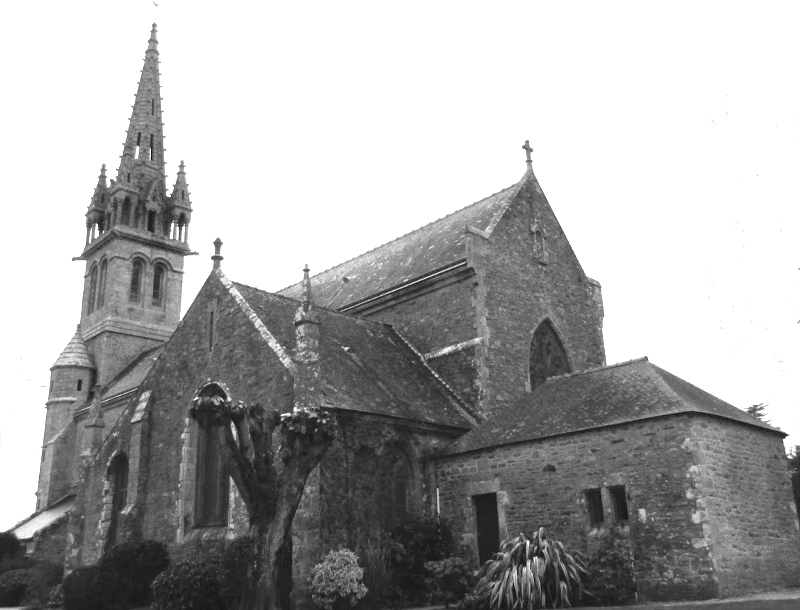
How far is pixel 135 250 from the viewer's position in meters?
49.5

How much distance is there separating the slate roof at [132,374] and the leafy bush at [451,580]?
2497 cm

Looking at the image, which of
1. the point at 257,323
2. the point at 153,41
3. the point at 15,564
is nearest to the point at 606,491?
the point at 257,323

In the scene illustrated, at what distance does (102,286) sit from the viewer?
4919 cm

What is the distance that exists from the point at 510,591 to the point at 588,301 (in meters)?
15.2

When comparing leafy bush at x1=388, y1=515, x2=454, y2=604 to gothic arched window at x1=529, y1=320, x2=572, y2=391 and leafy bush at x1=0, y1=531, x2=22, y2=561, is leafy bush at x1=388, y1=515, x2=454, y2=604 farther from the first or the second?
leafy bush at x1=0, y1=531, x2=22, y2=561

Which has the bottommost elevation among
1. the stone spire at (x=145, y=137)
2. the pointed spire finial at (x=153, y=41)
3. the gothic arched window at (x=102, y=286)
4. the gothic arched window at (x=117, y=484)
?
the gothic arched window at (x=117, y=484)

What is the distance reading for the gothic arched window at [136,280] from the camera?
160 ft

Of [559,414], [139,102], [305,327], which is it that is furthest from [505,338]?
[139,102]

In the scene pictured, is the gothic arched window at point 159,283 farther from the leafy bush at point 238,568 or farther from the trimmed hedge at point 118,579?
the leafy bush at point 238,568

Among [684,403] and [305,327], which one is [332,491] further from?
[684,403]

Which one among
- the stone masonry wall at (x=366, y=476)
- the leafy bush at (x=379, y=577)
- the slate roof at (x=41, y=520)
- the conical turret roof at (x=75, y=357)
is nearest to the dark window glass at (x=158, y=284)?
the conical turret roof at (x=75, y=357)

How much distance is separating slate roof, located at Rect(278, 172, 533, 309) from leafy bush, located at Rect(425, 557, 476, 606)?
1050 centimetres

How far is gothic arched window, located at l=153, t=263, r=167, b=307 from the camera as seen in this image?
49.8 metres

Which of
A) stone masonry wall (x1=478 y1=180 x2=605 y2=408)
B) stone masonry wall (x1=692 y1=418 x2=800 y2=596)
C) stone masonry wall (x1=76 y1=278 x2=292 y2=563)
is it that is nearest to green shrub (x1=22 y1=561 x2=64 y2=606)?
stone masonry wall (x1=76 y1=278 x2=292 y2=563)
